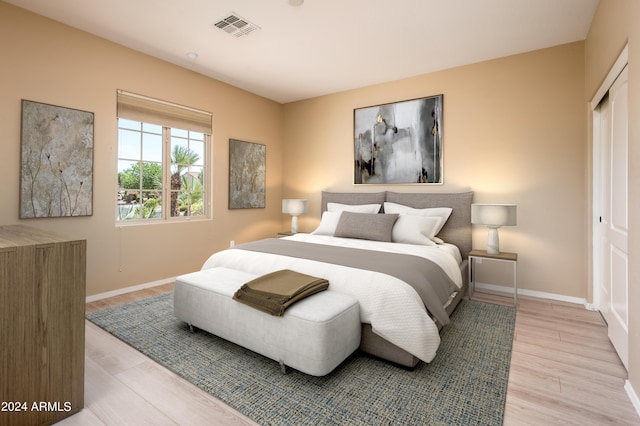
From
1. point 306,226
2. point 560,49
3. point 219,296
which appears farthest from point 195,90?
point 560,49

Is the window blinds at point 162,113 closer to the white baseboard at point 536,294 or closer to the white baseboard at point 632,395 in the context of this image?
the white baseboard at point 536,294

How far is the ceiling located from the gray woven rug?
2682 millimetres

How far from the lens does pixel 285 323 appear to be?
6.16ft

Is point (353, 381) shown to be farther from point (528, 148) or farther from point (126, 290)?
point (528, 148)

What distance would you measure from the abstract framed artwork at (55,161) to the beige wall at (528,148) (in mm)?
3631

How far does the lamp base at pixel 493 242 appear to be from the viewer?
134 inches

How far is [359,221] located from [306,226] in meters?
1.72

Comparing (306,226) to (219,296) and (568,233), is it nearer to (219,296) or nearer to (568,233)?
(219,296)

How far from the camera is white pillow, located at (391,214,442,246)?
11.3 feet

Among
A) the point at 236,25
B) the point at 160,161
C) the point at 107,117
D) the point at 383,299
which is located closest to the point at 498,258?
the point at 383,299

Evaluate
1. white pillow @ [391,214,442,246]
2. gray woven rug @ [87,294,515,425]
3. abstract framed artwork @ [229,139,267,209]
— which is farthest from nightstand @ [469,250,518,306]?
abstract framed artwork @ [229,139,267,209]

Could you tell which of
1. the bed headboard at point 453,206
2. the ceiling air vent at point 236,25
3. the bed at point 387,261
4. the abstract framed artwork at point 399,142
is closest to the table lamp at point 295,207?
the bed at point 387,261

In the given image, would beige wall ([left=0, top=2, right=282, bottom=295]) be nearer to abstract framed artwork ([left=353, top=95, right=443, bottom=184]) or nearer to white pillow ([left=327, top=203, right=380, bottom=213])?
white pillow ([left=327, top=203, right=380, bottom=213])

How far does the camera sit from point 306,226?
17.3 ft
